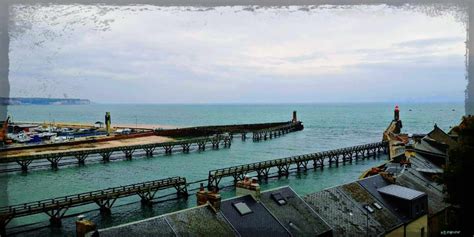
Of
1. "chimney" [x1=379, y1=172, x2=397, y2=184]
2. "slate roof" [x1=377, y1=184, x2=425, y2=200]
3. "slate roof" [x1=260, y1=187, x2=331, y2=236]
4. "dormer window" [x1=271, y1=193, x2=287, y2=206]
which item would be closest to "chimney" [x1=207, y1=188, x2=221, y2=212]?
"slate roof" [x1=260, y1=187, x2=331, y2=236]

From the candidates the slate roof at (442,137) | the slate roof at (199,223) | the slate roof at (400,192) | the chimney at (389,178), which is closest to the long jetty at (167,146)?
the slate roof at (199,223)

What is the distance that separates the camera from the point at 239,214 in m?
18.8

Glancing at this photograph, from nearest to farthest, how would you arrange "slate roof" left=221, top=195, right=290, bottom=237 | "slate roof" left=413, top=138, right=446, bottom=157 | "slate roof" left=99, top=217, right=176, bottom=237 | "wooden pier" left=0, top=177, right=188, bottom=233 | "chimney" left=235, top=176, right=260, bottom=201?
"slate roof" left=99, top=217, right=176, bottom=237
"slate roof" left=221, top=195, right=290, bottom=237
"chimney" left=235, top=176, right=260, bottom=201
"wooden pier" left=0, top=177, right=188, bottom=233
"slate roof" left=413, top=138, right=446, bottom=157

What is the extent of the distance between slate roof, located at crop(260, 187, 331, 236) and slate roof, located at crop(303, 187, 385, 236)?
89 centimetres

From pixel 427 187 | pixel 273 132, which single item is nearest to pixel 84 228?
pixel 427 187

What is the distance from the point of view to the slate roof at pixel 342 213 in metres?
20.9

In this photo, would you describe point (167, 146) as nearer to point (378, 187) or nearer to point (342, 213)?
point (378, 187)

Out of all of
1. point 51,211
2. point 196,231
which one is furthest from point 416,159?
point 51,211

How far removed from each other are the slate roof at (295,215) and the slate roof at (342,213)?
2.94 ft

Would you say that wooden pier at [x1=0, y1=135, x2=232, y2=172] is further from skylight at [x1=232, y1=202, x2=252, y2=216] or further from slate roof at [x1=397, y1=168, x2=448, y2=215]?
slate roof at [x1=397, y1=168, x2=448, y2=215]

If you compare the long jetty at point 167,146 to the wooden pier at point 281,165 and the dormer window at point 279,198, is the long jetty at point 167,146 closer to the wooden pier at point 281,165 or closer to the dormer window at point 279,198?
the dormer window at point 279,198

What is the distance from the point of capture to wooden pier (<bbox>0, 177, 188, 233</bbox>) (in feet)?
92.1

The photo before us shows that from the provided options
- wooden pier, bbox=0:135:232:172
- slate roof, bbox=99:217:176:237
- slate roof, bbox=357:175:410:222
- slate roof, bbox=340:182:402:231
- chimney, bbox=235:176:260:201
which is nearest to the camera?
slate roof, bbox=99:217:176:237

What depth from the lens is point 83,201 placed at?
31609mm
